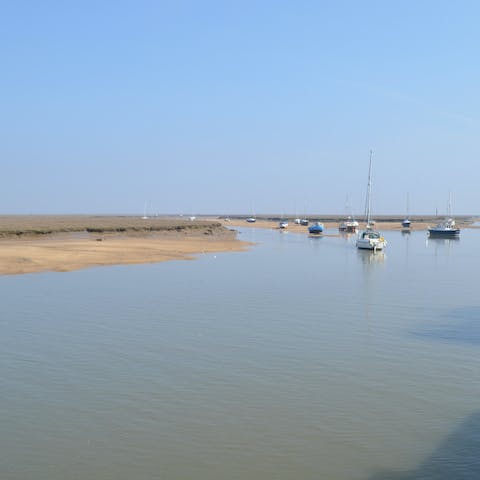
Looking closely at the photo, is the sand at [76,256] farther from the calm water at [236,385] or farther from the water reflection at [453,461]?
the water reflection at [453,461]

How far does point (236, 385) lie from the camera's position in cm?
1942

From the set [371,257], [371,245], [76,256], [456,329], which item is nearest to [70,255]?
[76,256]

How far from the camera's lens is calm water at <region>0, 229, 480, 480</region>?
547 inches

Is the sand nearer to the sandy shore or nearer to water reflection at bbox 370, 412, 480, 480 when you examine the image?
the sandy shore

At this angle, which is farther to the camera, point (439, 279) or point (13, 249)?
point (13, 249)

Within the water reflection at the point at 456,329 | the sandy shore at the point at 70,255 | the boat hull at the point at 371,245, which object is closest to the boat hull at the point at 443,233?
the boat hull at the point at 371,245

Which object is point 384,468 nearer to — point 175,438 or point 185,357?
point 175,438

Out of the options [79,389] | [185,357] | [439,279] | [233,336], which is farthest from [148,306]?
[439,279]

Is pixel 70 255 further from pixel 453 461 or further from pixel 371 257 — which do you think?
pixel 453 461

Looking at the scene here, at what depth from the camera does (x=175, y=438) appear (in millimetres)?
15039

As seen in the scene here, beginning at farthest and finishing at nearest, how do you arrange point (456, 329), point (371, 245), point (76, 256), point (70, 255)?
point (371, 245)
point (70, 255)
point (76, 256)
point (456, 329)

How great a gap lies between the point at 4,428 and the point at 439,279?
4163cm

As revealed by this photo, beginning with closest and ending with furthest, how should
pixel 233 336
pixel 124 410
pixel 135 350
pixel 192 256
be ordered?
pixel 124 410, pixel 135 350, pixel 233 336, pixel 192 256

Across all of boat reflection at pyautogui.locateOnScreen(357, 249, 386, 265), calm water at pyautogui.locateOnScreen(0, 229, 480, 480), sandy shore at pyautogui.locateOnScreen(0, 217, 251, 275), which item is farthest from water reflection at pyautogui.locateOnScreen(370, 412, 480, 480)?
boat reflection at pyautogui.locateOnScreen(357, 249, 386, 265)
